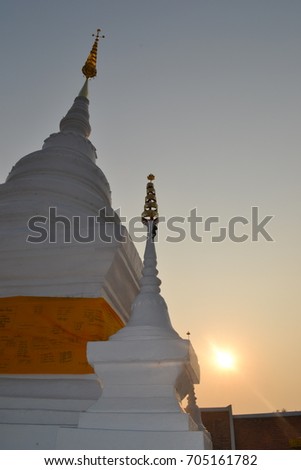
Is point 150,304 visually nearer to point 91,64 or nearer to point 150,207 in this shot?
point 150,207

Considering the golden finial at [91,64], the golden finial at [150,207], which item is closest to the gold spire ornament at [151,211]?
the golden finial at [150,207]

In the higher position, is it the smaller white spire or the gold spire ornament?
the gold spire ornament

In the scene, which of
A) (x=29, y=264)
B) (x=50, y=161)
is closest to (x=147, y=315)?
(x=29, y=264)

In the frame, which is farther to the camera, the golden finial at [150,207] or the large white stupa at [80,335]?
the golden finial at [150,207]

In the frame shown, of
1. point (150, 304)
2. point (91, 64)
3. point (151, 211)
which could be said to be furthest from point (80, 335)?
point (91, 64)

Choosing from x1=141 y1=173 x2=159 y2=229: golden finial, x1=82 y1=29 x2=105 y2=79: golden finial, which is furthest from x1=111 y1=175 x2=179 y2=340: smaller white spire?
x1=82 y1=29 x2=105 y2=79: golden finial

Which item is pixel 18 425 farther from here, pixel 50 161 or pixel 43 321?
pixel 50 161

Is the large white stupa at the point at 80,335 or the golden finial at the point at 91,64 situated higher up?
the golden finial at the point at 91,64

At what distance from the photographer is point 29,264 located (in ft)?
16.8

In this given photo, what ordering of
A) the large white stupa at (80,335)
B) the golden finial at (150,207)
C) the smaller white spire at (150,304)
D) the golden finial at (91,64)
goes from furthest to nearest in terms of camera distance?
the golden finial at (91,64)
the golden finial at (150,207)
the smaller white spire at (150,304)
the large white stupa at (80,335)

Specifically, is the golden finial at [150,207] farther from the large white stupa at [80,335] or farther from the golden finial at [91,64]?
the golden finial at [91,64]

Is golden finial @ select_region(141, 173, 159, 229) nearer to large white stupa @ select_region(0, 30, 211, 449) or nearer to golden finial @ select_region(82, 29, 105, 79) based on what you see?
large white stupa @ select_region(0, 30, 211, 449)

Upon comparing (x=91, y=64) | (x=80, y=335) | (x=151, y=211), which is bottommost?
(x=80, y=335)

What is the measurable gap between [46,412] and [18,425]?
0.28 metres
